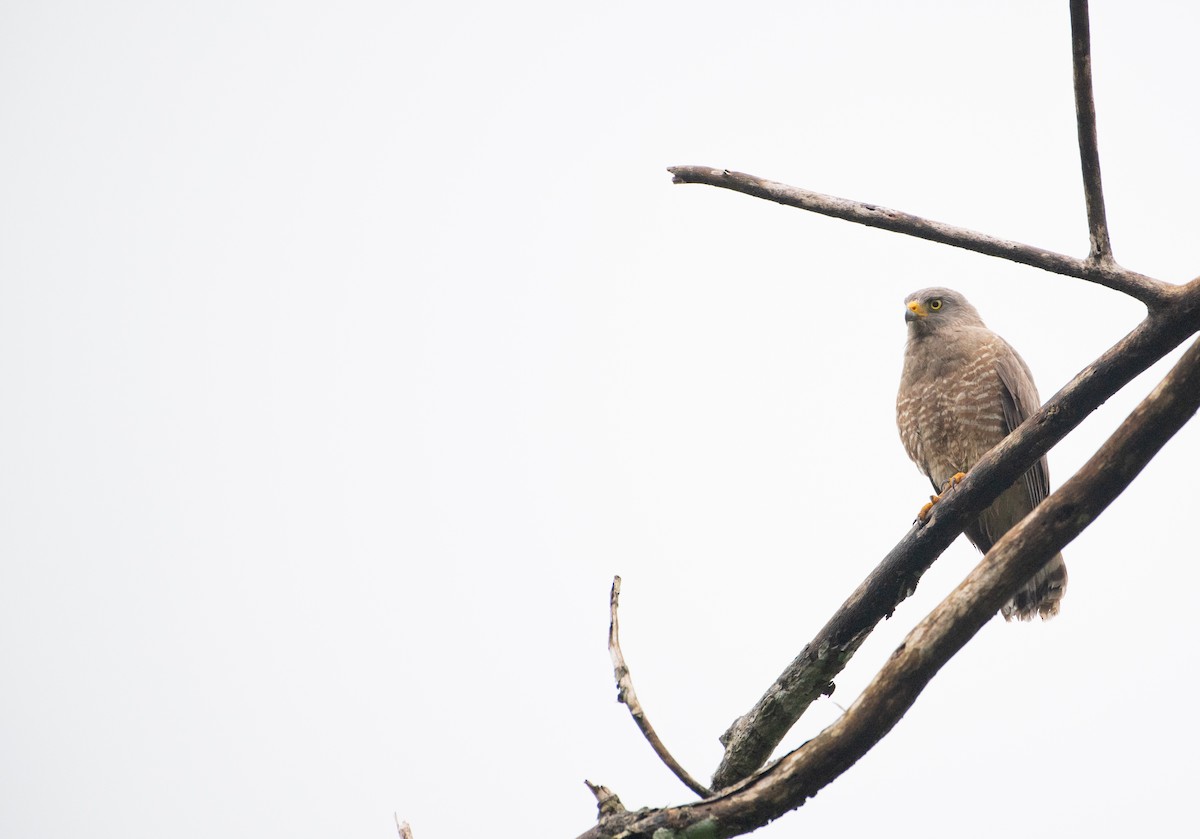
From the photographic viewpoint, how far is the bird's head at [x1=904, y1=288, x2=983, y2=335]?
716 cm

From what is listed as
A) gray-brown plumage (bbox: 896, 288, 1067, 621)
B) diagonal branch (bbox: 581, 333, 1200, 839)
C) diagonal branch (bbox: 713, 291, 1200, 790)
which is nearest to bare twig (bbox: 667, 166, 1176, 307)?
diagonal branch (bbox: 713, 291, 1200, 790)

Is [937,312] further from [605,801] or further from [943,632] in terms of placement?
[605,801]

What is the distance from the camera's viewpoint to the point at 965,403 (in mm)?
6613

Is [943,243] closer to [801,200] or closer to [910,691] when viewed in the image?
[801,200]

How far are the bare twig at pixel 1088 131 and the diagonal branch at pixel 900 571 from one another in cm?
33

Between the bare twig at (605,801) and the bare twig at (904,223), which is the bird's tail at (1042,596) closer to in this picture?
the bare twig at (904,223)

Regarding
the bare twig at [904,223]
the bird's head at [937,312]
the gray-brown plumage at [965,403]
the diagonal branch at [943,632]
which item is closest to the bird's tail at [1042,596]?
the gray-brown plumage at [965,403]

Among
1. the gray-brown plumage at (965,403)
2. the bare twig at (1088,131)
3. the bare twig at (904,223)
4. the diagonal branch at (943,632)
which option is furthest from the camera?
the gray-brown plumage at (965,403)

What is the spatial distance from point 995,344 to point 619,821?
16.2 feet

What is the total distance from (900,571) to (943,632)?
79 centimetres

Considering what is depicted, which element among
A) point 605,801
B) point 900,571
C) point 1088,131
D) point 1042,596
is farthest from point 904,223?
point 1042,596

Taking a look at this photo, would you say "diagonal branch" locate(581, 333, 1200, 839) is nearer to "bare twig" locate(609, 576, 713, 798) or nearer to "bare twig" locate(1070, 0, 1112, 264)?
"bare twig" locate(609, 576, 713, 798)

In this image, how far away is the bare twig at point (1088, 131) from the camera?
3.08 metres

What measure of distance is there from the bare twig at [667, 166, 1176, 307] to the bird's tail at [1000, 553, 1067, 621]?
10.4 ft
